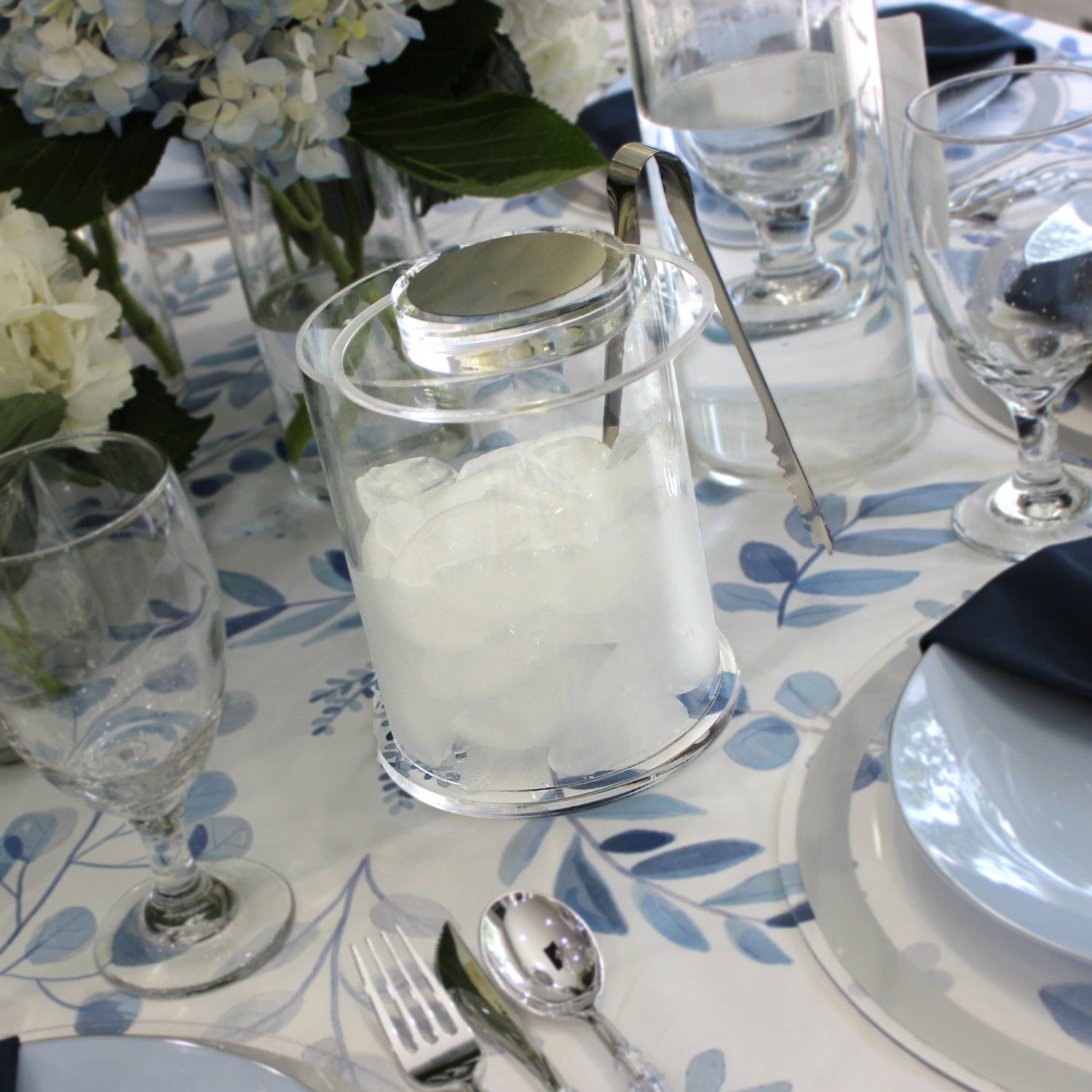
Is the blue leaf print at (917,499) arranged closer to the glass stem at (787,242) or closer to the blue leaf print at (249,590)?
the glass stem at (787,242)

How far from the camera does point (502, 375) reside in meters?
0.27

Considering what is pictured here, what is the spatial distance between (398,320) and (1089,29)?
3.21 ft

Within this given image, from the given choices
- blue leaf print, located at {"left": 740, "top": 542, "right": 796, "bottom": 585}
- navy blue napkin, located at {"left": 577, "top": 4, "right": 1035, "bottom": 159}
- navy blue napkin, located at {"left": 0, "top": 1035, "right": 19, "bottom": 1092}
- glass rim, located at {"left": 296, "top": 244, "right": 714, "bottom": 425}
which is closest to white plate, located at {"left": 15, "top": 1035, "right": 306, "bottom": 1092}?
navy blue napkin, located at {"left": 0, "top": 1035, "right": 19, "bottom": 1092}

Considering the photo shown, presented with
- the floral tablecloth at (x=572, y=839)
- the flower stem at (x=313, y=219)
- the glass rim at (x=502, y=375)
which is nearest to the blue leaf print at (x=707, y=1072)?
the floral tablecloth at (x=572, y=839)

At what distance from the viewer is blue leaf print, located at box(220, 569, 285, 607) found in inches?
24.0

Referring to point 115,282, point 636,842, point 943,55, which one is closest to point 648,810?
point 636,842

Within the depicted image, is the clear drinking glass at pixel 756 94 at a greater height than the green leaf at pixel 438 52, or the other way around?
the green leaf at pixel 438 52

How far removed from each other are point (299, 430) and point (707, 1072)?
1.27 ft

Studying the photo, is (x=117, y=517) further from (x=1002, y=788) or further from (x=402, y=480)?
(x=1002, y=788)

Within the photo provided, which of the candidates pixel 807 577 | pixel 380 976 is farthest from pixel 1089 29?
pixel 380 976

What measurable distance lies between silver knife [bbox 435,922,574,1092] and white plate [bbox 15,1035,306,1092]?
0.21 feet

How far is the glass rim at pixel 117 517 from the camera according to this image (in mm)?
355

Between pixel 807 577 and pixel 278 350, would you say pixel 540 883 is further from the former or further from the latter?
pixel 278 350

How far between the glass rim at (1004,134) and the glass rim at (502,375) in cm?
21
